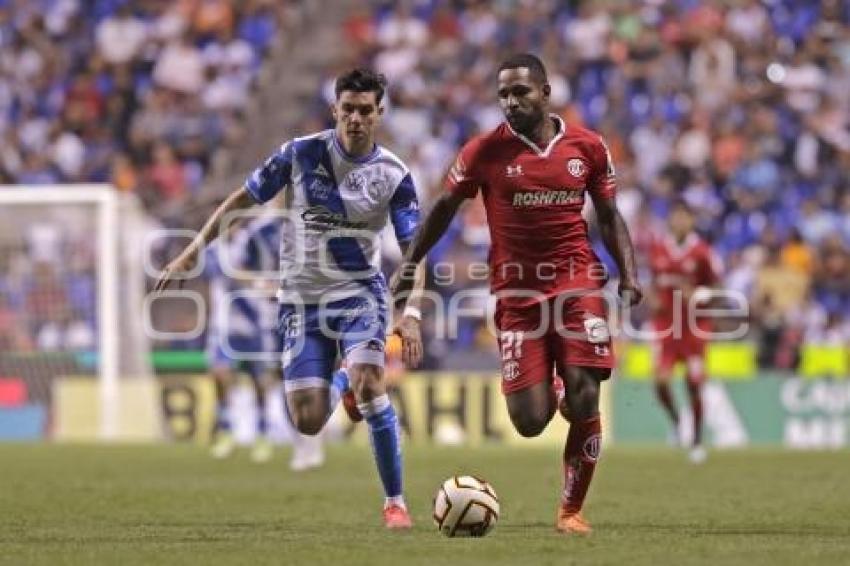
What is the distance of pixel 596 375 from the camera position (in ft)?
33.0

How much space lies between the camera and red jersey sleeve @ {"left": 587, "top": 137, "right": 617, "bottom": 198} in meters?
10.1

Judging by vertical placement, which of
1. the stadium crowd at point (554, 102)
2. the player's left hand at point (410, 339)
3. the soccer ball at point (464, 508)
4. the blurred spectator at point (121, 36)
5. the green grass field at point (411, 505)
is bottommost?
the green grass field at point (411, 505)

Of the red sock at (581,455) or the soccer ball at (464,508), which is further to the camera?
the red sock at (581,455)

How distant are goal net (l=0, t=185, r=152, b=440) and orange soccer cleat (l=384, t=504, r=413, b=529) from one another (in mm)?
13877

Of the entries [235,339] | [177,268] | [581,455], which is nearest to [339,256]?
[177,268]

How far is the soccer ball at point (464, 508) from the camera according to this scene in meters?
9.97

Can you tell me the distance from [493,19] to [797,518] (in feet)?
58.0

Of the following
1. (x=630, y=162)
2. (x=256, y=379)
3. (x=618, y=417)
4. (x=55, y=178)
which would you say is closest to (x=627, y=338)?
(x=618, y=417)

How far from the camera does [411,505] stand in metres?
12.8

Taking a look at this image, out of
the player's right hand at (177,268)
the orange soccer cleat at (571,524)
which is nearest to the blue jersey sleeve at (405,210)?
the player's right hand at (177,268)

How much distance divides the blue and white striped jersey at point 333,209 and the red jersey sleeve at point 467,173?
86 centimetres

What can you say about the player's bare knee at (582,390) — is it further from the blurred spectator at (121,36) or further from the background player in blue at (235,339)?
the blurred spectator at (121,36)

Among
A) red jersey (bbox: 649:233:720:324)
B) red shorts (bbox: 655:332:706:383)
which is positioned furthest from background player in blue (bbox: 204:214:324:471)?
red jersey (bbox: 649:233:720:324)

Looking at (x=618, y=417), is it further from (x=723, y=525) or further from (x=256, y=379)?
(x=723, y=525)
